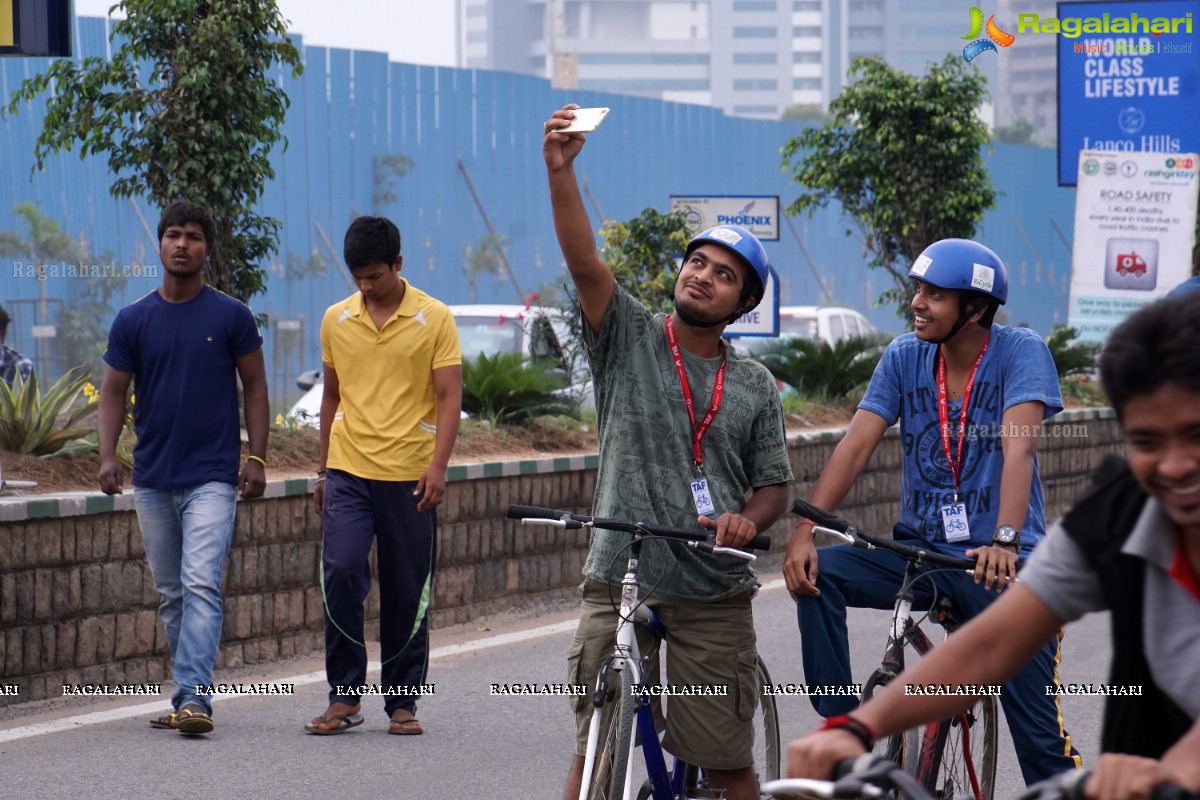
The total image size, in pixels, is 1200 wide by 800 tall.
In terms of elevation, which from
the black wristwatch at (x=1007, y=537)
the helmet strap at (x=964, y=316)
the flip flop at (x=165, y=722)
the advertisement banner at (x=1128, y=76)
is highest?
the advertisement banner at (x=1128, y=76)

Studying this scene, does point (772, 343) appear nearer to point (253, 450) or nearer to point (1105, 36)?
point (1105, 36)

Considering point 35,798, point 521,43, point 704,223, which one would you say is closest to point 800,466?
Result: point 704,223

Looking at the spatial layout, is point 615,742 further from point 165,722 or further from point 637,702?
point 165,722

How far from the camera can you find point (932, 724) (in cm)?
478

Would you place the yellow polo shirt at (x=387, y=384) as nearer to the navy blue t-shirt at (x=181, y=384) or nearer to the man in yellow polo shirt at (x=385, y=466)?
the man in yellow polo shirt at (x=385, y=466)

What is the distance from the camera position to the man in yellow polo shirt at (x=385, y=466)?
722 centimetres

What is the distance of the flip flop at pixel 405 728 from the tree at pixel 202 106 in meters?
4.33

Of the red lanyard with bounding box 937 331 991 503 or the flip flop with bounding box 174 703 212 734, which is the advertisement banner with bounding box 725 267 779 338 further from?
the red lanyard with bounding box 937 331 991 503

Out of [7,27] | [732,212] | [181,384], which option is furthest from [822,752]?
[732,212]

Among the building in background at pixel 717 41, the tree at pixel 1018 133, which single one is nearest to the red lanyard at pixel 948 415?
the tree at pixel 1018 133

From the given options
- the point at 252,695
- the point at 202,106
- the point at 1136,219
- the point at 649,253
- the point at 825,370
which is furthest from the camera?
the point at 1136,219

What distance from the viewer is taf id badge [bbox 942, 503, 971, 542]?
5211 mm

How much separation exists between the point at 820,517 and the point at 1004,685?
699 millimetres

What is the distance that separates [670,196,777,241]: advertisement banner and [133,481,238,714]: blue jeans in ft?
28.7
